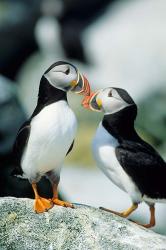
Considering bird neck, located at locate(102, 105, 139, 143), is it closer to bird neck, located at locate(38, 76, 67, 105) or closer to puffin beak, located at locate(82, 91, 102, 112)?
puffin beak, located at locate(82, 91, 102, 112)

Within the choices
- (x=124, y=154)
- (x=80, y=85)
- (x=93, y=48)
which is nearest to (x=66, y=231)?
(x=124, y=154)

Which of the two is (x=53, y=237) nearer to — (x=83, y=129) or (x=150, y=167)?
(x=150, y=167)

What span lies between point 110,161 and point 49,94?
0.65m

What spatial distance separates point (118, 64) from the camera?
1802 centimetres

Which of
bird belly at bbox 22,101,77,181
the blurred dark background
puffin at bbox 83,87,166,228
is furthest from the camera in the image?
the blurred dark background

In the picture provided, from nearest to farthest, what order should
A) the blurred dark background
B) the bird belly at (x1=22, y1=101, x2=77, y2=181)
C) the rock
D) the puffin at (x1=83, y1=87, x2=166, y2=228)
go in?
the rock → the bird belly at (x1=22, y1=101, x2=77, y2=181) → the puffin at (x1=83, y1=87, x2=166, y2=228) → the blurred dark background

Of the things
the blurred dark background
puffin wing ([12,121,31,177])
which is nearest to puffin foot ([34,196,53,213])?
puffin wing ([12,121,31,177])

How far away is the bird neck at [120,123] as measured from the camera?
701 cm

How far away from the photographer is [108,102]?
7.00 meters

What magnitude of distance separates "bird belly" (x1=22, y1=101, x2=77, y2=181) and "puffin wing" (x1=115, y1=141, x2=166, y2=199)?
0.44 metres

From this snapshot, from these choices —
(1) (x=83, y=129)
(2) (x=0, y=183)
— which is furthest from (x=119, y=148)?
(1) (x=83, y=129)

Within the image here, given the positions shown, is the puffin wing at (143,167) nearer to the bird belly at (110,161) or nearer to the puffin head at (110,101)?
Result: the bird belly at (110,161)

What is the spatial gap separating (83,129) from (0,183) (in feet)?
19.6

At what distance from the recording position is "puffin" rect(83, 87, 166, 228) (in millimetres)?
6957
